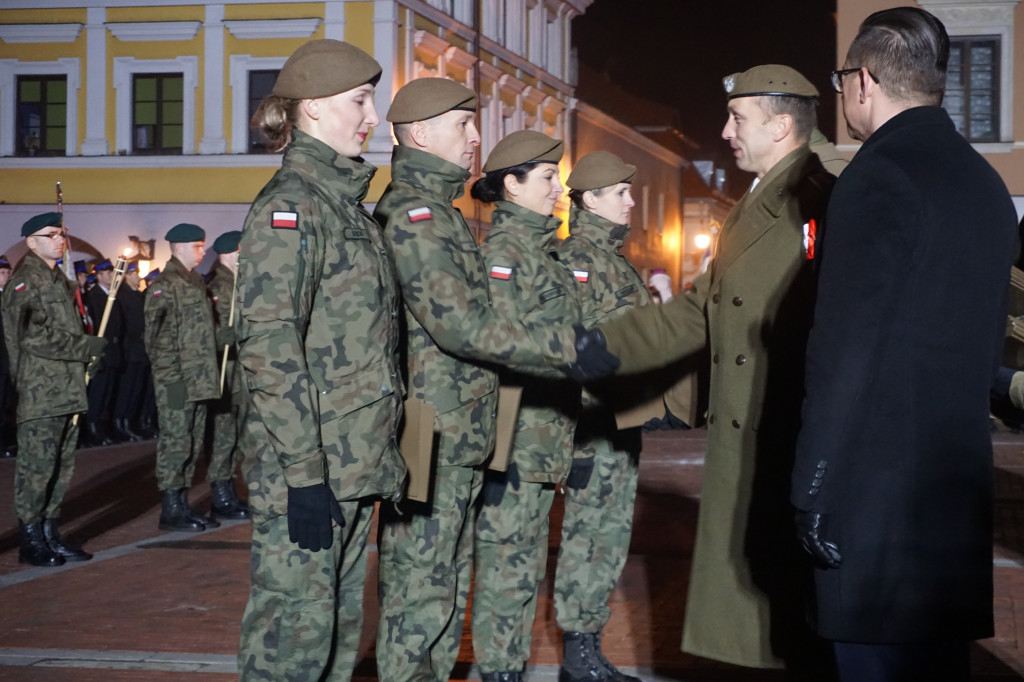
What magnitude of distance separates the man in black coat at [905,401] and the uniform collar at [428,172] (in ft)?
5.59

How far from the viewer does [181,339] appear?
30.7 ft

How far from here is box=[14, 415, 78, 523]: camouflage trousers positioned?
25.1 feet

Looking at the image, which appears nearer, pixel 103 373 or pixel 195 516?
pixel 195 516

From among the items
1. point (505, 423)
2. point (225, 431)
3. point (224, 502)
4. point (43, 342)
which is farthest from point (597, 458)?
point (225, 431)

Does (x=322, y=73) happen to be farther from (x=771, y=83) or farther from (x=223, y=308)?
(x=223, y=308)

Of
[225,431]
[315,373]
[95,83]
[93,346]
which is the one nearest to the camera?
[315,373]

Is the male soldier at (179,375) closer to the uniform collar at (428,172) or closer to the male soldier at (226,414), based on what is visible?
the male soldier at (226,414)

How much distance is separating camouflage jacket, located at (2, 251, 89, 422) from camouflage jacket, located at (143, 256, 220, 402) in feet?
3.77

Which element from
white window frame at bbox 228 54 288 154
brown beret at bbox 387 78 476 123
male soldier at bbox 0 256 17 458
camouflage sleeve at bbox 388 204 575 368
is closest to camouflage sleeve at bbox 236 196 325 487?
camouflage sleeve at bbox 388 204 575 368

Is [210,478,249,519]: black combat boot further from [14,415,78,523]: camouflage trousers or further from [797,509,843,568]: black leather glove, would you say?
[797,509,843,568]: black leather glove

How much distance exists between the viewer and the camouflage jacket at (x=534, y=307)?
4.93 metres

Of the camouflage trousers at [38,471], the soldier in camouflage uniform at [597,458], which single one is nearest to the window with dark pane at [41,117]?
the camouflage trousers at [38,471]

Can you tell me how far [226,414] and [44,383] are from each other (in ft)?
7.32

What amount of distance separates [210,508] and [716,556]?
676 centimetres
